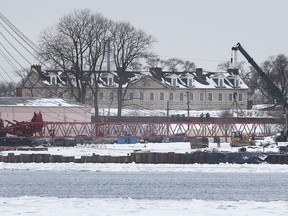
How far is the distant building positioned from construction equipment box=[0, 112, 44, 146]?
5435 centimetres

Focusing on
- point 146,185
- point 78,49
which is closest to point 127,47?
point 78,49

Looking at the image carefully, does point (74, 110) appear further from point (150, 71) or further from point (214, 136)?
point (150, 71)

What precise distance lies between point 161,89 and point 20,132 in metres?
69.7

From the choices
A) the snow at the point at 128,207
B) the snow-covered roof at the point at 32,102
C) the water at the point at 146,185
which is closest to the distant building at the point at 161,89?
the snow-covered roof at the point at 32,102

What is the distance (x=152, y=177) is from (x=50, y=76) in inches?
3951

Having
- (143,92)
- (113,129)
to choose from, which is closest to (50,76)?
(143,92)

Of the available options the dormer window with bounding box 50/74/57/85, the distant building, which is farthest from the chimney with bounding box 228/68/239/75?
the dormer window with bounding box 50/74/57/85

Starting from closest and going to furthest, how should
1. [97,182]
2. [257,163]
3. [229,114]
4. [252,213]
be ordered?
[252,213], [97,182], [257,163], [229,114]

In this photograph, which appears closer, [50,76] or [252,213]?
[252,213]

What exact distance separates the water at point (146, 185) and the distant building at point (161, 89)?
296ft

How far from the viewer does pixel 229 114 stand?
15675 cm

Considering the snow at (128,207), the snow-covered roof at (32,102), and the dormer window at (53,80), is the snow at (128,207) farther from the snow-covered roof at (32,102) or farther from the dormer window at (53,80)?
the dormer window at (53,80)

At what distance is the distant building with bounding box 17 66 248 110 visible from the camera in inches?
6516

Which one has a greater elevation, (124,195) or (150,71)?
(150,71)
